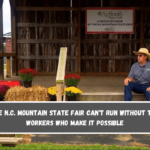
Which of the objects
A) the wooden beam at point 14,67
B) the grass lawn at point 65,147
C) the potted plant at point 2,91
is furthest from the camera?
the wooden beam at point 14,67

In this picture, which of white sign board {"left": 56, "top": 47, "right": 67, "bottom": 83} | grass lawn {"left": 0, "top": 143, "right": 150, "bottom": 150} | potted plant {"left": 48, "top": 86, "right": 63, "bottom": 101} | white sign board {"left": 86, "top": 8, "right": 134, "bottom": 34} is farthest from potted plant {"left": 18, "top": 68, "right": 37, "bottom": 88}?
white sign board {"left": 86, "top": 8, "right": 134, "bottom": 34}

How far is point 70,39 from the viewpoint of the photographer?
1132 centimetres

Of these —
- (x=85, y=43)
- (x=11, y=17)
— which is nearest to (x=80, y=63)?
(x=85, y=43)

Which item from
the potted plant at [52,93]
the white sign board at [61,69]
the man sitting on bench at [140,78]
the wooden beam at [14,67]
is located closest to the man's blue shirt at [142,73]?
the man sitting on bench at [140,78]

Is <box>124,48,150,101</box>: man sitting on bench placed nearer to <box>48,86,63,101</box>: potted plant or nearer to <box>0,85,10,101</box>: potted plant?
<box>48,86,63,101</box>: potted plant

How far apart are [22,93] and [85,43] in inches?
217

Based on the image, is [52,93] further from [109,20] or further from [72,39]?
[109,20]

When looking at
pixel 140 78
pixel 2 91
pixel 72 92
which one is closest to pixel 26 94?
pixel 2 91

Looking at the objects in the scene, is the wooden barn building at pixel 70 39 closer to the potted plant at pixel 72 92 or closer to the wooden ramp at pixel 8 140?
the potted plant at pixel 72 92

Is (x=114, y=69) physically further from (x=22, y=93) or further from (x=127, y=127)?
A: (x=127, y=127)

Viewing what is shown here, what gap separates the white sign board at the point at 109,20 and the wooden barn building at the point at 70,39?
21 centimetres

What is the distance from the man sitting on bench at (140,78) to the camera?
6.01m

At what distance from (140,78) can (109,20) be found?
5467mm

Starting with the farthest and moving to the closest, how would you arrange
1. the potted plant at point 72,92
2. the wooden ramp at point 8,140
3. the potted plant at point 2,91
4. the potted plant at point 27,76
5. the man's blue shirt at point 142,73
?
the potted plant at point 27,76
the potted plant at point 2,91
the potted plant at point 72,92
the man's blue shirt at point 142,73
the wooden ramp at point 8,140
